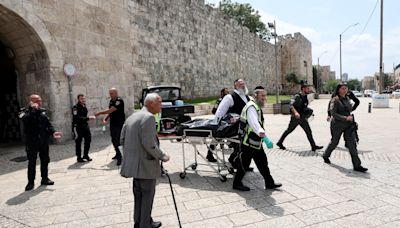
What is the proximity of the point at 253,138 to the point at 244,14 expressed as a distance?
44.1m

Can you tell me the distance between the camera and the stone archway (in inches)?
322

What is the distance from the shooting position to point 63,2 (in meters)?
9.01

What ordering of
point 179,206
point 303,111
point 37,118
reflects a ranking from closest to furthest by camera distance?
point 179,206 < point 37,118 < point 303,111

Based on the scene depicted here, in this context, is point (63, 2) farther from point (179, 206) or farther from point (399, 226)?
point (399, 226)

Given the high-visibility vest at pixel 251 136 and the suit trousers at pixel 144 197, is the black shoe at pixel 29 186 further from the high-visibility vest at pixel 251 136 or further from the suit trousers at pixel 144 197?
the high-visibility vest at pixel 251 136

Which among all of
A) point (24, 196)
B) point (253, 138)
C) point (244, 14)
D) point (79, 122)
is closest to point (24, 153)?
point (79, 122)

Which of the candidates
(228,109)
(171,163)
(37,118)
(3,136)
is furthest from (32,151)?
(3,136)

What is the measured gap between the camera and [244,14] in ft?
148

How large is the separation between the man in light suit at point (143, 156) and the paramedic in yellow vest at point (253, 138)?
4.94 feet

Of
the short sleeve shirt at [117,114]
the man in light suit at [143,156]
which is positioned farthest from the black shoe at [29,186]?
the man in light suit at [143,156]

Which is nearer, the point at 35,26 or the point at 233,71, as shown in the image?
the point at 35,26

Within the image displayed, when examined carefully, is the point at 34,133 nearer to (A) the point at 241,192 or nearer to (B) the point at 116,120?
(B) the point at 116,120

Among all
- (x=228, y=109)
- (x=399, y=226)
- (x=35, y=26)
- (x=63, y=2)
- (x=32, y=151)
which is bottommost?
(x=399, y=226)

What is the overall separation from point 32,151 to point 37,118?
21.5 inches
